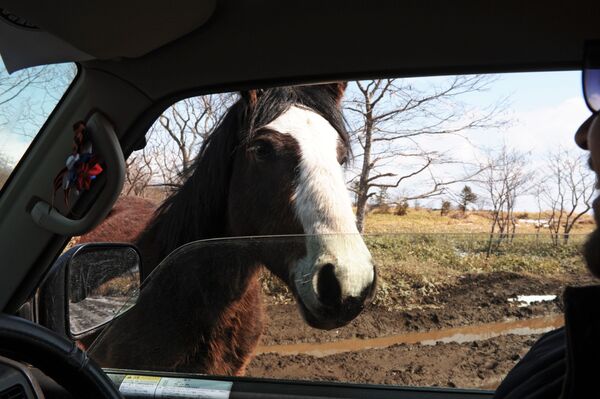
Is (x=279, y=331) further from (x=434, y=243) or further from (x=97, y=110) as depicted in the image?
(x=97, y=110)

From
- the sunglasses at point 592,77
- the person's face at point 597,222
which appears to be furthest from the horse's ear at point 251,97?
the person's face at point 597,222

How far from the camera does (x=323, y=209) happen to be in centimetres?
215

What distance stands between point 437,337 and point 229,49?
3.74 feet

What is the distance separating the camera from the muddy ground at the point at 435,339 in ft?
5.71

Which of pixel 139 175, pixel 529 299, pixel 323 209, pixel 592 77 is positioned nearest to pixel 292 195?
pixel 323 209

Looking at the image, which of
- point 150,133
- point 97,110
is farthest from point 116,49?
point 150,133

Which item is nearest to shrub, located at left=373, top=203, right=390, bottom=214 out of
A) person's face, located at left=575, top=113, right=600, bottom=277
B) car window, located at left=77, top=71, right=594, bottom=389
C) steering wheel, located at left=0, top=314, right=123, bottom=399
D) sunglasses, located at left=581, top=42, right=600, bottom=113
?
car window, located at left=77, top=71, right=594, bottom=389

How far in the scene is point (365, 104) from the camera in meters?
2.33

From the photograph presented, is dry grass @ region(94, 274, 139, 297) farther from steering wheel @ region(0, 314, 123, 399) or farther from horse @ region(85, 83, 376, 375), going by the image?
steering wheel @ region(0, 314, 123, 399)

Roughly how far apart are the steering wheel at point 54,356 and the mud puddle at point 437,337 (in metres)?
0.76

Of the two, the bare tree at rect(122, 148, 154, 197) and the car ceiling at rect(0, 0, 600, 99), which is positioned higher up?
the car ceiling at rect(0, 0, 600, 99)

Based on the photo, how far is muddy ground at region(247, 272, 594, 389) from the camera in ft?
5.71

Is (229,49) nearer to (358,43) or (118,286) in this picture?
(358,43)

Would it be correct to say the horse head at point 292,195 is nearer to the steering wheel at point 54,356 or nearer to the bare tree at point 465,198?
the bare tree at point 465,198
